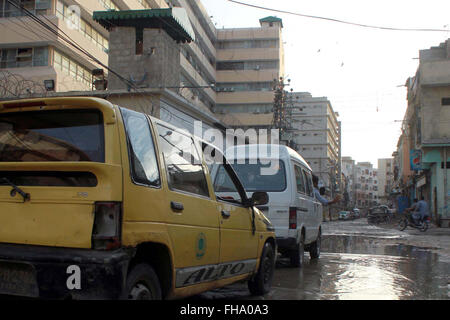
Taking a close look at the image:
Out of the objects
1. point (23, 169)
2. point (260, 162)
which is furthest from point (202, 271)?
point (260, 162)

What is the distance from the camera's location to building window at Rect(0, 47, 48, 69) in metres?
30.0

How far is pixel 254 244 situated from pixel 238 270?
55 cm

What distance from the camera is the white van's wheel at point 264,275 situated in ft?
19.5

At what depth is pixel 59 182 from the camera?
3.27 meters

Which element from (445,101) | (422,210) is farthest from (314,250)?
(445,101)

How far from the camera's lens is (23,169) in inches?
132

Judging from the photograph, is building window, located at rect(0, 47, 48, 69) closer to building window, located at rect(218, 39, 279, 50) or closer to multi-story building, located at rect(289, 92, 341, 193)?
building window, located at rect(218, 39, 279, 50)

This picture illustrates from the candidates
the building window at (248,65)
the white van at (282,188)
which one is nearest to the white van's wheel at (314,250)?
the white van at (282,188)

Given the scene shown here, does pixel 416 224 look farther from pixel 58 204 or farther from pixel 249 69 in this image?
pixel 249 69

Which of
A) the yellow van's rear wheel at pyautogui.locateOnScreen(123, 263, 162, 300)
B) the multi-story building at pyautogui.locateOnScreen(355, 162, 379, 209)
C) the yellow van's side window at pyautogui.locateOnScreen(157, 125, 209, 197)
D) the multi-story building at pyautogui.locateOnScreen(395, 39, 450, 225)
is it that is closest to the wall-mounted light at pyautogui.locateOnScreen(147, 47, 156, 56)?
the yellow van's side window at pyautogui.locateOnScreen(157, 125, 209, 197)

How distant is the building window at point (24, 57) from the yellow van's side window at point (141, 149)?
28689 millimetres

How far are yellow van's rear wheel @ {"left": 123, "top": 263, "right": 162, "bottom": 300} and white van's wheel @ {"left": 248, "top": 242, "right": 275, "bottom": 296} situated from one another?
2548 millimetres

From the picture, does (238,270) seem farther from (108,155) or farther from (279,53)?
(279,53)

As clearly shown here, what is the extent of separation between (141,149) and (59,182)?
2.17 feet
